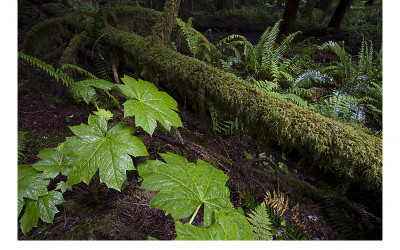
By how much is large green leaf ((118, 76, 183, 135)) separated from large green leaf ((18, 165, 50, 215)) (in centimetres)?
82

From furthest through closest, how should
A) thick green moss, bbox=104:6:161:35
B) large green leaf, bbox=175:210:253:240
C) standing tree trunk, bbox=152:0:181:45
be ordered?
thick green moss, bbox=104:6:161:35
standing tree trunk, bbox=152:0:181:45
large green leaf, bbox=175:210:253:240

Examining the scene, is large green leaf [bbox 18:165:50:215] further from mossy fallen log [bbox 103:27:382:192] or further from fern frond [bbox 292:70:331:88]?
fern frond [bbox 292:70:331:88]

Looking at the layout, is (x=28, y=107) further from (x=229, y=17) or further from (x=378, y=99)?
(x=229, y=17)

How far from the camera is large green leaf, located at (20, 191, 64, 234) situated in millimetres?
1284

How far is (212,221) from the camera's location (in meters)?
1.10

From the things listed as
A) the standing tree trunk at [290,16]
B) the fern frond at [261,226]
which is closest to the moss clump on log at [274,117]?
the fern frond at [261,226]

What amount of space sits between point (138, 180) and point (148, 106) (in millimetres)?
748

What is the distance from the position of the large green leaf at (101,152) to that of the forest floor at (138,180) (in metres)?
0.49

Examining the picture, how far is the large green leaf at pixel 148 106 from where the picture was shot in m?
1.30

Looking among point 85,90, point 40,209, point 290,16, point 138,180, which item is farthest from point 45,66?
point 290,16

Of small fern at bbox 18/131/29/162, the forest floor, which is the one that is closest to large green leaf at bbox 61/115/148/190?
the forest floor

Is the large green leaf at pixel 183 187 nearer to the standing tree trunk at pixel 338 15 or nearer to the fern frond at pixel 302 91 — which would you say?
the fern frond at pixel 302 91

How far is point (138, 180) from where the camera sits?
1746 millimetres

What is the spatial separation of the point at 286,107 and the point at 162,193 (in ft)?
4.16
